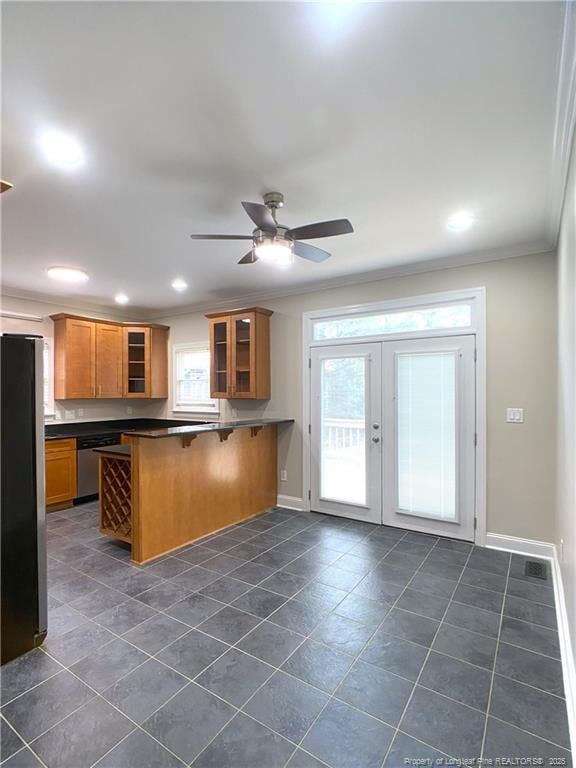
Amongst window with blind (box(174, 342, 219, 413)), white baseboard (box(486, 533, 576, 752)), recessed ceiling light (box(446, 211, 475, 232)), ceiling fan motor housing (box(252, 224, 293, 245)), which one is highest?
recessed ceiling light (box(446, 211, 475, 232))

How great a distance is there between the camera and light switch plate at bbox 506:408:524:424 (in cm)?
338

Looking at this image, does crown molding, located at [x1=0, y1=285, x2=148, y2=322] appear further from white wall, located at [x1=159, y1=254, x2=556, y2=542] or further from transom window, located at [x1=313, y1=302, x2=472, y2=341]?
white wall, located at [x1=159, y1=254, x2=556, y2=542]

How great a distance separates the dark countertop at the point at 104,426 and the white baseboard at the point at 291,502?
1686 millimetres

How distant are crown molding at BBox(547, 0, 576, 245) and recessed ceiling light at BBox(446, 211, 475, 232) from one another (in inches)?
19.6

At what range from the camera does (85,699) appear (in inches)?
69.9

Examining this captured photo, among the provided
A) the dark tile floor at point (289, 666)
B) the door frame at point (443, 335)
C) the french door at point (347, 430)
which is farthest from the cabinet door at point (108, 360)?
the french door at point (347, 430)

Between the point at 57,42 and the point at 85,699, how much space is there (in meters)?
2.75

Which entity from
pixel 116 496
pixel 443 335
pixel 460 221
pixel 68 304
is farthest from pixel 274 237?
pixel 68 304

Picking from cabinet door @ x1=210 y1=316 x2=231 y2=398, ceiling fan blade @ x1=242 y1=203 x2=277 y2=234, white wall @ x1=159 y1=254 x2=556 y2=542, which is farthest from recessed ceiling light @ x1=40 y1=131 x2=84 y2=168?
white wall @ x1=159 y1=254 x2=556 y2=542

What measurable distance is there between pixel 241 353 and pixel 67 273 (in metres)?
2.08

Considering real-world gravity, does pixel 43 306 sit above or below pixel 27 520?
above

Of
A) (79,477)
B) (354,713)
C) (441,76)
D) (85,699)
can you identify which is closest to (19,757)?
(85,699)

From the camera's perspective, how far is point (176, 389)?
6.16 m

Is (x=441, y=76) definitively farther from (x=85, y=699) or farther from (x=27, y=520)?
(x=85, y=699)
